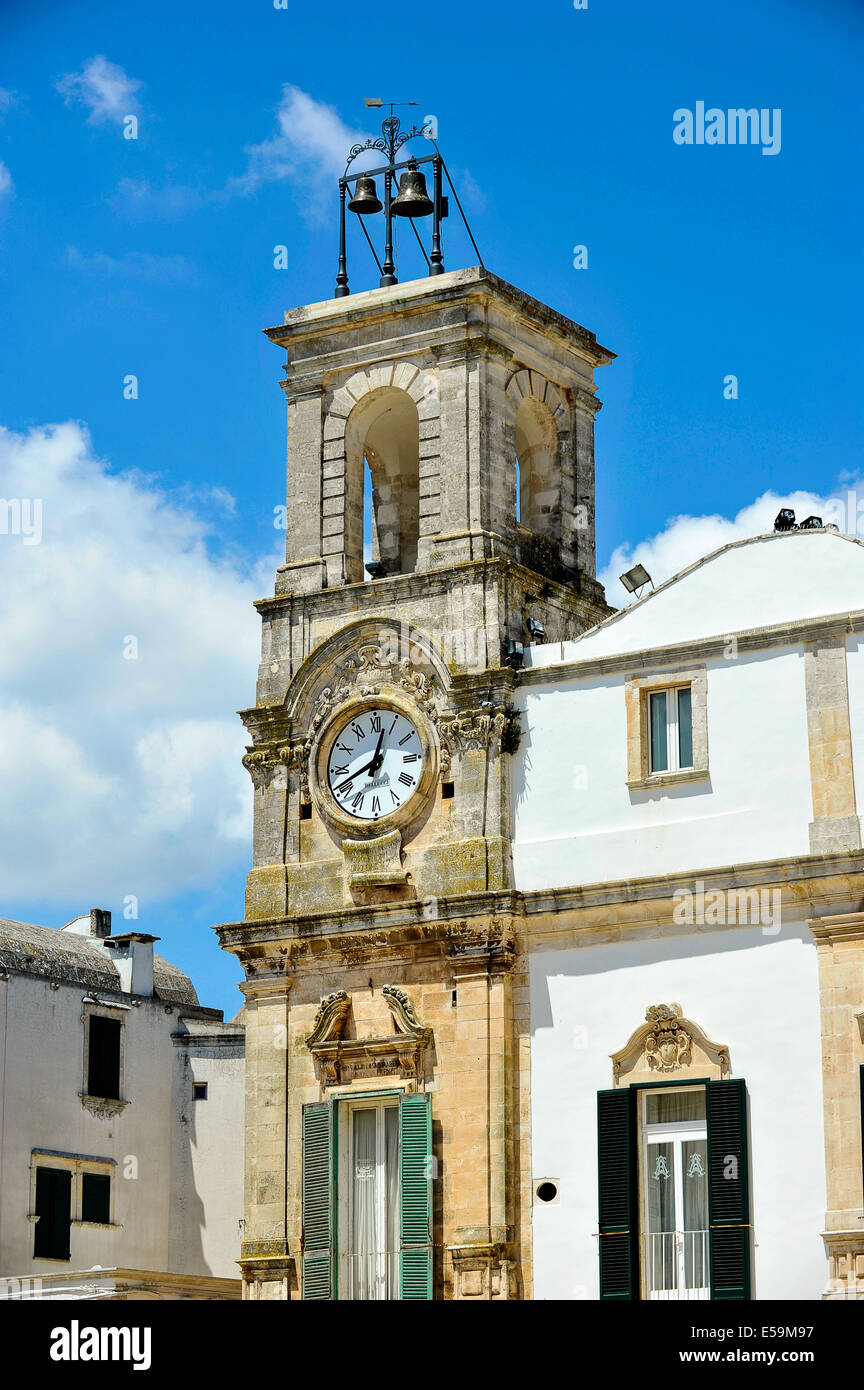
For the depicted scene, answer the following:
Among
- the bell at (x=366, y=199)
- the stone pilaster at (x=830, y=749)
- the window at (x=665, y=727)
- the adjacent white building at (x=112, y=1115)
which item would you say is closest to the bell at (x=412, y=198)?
the bell at (x=366, y=199)

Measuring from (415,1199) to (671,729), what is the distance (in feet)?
21.9

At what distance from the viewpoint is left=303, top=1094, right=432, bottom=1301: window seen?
31531mm

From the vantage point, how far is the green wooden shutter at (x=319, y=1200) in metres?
32.1

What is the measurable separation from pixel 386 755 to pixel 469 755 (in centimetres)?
138

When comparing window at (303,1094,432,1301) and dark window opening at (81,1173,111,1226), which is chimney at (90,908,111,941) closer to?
dark window opening at (81,1173,111,1226)

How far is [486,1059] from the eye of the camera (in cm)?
3166

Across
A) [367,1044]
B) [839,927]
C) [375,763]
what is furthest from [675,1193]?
[375,763]

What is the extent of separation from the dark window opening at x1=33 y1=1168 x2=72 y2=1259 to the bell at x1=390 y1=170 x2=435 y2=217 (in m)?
16.7

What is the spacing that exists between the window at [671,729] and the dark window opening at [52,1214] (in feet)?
49.5

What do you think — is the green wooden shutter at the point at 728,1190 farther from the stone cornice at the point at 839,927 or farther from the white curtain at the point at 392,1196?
the white curtain at the point at 392,1196

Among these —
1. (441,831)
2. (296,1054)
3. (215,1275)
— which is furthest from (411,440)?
(215,1275)

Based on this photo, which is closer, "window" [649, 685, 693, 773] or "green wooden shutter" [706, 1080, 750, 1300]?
"green wooden shutter" [706, 1080, 750, 1300]

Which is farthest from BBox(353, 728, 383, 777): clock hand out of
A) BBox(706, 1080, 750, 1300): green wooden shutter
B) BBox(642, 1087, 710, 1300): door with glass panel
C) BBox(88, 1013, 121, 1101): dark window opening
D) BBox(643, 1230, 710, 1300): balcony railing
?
BBox(88, 1013, 121, 1101): dark window opening
